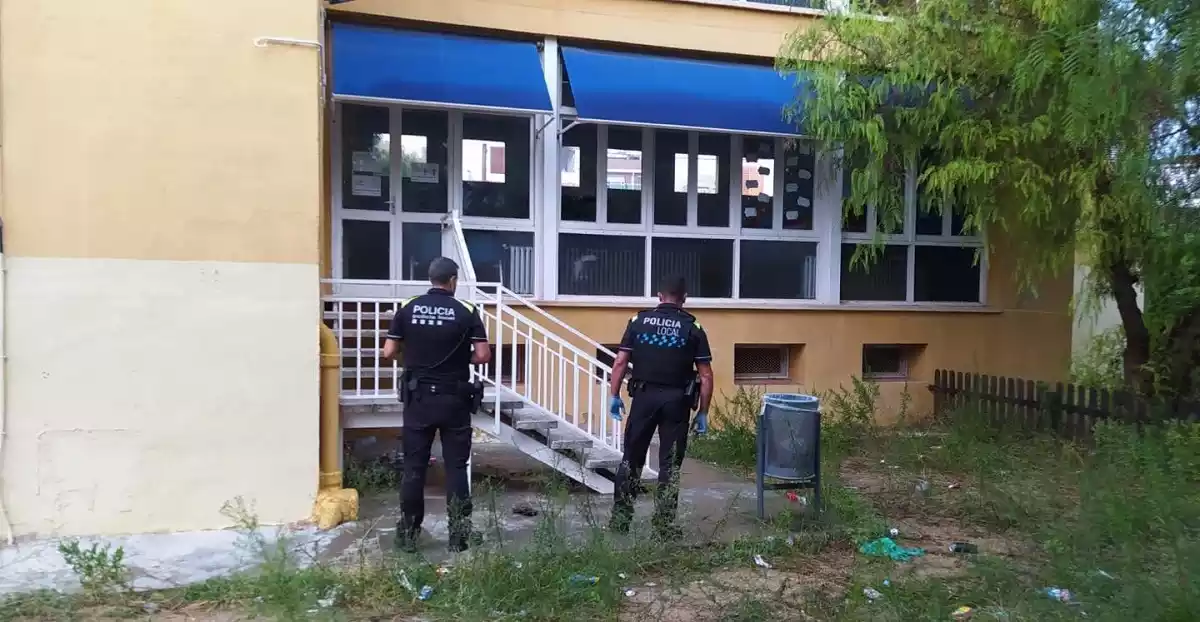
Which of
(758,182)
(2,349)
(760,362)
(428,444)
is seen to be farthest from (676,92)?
(2,349)

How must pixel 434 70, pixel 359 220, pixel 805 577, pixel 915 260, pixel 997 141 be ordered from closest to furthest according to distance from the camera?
1. pixel 805 577
2. pixel 997 141
3. pixel 434 70
4. pixel 359 220
5. pixel 915 260

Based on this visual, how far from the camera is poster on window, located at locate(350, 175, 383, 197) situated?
28.1 feet

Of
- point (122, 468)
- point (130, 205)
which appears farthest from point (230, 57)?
point (122, 468)

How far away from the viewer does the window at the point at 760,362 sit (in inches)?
397

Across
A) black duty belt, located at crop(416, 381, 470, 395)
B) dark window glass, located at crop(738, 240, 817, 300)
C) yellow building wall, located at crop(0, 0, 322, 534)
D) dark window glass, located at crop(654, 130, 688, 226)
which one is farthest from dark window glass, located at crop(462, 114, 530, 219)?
black duty belt, located at crop(416, 381, 470, 395)

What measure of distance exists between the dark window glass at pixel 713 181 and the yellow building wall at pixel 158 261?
5.01 m

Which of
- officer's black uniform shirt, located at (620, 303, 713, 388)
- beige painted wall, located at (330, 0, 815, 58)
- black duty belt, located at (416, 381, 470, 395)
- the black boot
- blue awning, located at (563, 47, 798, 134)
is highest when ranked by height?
beige painted wall, located at (330, 0, 815, 58)

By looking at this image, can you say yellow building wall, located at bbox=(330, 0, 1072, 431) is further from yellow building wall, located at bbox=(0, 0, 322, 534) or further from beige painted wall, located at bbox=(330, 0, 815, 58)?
yellow building wall, located at bbox=(0, 0, 322, 534)

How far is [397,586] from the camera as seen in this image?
179 inches

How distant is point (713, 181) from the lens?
986cm

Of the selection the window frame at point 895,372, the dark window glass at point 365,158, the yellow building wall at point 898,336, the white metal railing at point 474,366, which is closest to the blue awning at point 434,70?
the dark window glass at point 365,158

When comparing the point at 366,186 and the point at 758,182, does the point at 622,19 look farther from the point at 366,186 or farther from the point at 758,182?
the point at 366,186

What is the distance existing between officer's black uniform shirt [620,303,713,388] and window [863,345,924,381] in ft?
18.2

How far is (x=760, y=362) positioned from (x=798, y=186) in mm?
2102
